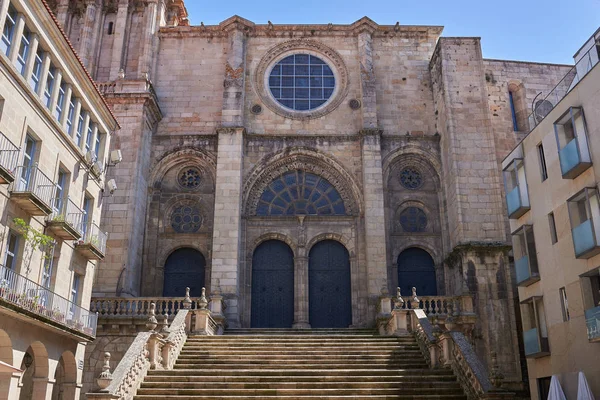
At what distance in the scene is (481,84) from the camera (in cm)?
2550

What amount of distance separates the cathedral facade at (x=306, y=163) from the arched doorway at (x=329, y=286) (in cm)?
6

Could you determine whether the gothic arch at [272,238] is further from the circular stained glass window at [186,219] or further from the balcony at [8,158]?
the balcony at [8,158]

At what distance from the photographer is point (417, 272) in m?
24.7

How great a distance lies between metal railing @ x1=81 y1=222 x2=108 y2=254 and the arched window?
23.7ft

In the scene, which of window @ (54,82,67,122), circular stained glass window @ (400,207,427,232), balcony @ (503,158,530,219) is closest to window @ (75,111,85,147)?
window @ (54,82,67,122)

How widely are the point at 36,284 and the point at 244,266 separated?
399 inches

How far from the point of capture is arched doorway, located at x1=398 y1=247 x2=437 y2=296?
2439 cm

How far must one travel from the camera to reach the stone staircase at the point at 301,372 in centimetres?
1395

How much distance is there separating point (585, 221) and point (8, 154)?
14.3 metres

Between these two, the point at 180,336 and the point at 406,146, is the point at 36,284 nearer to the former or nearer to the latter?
the point at 180,336

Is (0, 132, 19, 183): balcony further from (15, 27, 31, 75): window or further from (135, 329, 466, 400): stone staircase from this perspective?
(135, 329, 466, 400): stone staircase

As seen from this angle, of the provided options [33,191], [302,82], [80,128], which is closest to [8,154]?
[33,191]

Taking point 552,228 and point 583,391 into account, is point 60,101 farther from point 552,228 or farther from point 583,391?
point 583,391

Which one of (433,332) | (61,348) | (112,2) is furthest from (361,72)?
(61,348)
